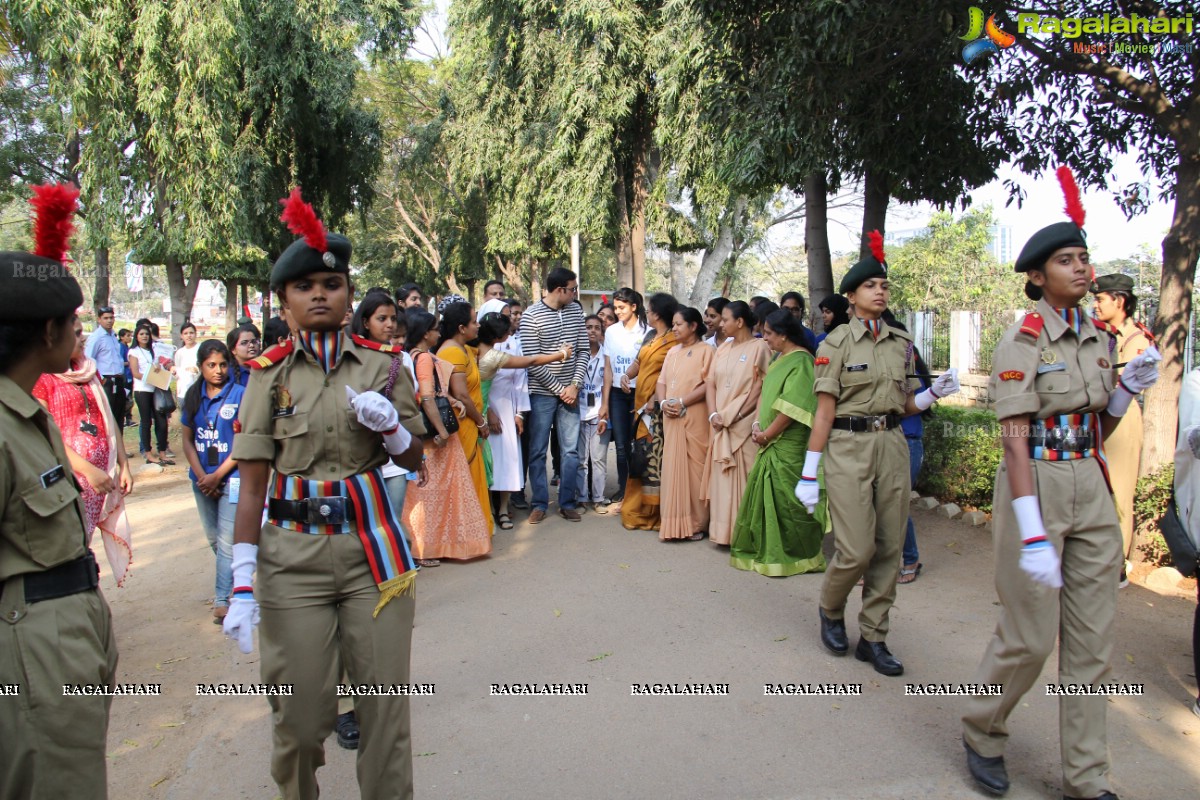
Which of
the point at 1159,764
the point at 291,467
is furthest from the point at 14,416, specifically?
the point at 1159,764

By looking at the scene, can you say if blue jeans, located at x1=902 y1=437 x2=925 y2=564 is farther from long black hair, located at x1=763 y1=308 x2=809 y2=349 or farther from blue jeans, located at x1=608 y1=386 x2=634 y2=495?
blue jeans, located at x1=608 y1=386 x2=634 y2=495

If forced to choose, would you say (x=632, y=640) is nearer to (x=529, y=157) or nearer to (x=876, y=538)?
(x=876, y=538)

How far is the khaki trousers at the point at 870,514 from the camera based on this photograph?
175 inches

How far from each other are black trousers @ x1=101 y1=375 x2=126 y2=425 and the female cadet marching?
12023 millimetres

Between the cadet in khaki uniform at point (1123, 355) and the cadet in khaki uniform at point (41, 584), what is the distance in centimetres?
562

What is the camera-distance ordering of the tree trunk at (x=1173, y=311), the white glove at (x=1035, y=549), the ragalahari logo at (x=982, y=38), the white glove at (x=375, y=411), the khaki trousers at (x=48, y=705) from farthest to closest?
the ragalahari logo at (x=982, y=38) → the tree trunk at (x=1173, y=311) → the white glove at (x=1035, y=549) → the white glove at (x=375, y=411) → the khaki trousers at (x=48, y=705)

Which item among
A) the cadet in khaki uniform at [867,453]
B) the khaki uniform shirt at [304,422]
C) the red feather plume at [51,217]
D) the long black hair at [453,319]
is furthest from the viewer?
the long black hair at [453,319]

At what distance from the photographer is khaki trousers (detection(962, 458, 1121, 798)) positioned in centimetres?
316

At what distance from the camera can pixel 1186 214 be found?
5922 mm

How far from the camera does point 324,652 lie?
9.21 feet

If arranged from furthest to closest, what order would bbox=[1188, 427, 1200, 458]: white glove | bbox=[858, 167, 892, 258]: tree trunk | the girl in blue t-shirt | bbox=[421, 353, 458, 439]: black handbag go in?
bbox=[858, 167, 892, 258]: tree trunk
bbox=[421, 353, 458, 439]: black handbag
the girl in blue t-shirt
bbox=[1188, 427, 1200, 458]: white glove

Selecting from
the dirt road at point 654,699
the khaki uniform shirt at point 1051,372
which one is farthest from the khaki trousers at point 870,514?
the khaki uniform shirt at point 1051,372

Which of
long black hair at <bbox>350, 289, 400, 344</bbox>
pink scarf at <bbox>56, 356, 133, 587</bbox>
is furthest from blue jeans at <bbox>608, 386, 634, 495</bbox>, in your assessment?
pink scarf at <bbox>56, 356, 133, 587</bbox>

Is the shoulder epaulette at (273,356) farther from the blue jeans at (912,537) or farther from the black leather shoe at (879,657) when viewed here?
the blue jeans at (912,537)
